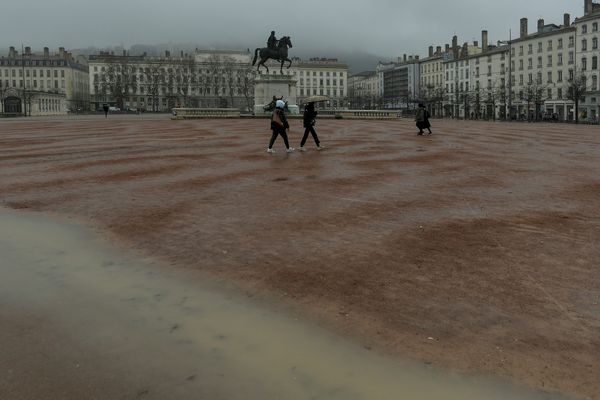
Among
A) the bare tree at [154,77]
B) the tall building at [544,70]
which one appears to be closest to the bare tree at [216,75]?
the bare tree at [154,77]

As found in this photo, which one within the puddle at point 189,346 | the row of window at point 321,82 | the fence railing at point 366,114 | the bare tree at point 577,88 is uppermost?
the row of window at point 321,82

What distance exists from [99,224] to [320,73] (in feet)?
590

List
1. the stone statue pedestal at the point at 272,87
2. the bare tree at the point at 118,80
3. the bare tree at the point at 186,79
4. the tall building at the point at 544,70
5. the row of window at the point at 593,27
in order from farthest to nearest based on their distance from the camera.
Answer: the bare tree at the point at 186,79
the bare tree at the point at 118,80
the tall building at the point at 544,70
the row of window at the point at 593,27
the stone statue pedestal at the point at 272,87

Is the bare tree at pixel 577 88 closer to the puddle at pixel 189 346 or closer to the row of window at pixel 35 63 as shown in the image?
the puddle at pixel 189 346

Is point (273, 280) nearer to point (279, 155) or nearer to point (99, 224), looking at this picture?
point (99, 224)

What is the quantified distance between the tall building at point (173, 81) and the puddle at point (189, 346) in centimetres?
15035

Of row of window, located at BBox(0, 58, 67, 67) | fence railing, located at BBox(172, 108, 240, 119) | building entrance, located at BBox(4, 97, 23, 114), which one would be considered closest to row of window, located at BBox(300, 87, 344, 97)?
row of window, located at BBox(0, 58, 67, 67)

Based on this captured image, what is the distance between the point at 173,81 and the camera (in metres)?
164

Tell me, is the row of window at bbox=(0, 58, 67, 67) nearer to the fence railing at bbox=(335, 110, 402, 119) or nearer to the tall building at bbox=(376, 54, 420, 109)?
the tall building at bbox=(376, 54, 420, 109)

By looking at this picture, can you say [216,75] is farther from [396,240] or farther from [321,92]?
[396,240]

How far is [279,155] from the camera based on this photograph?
19.2m

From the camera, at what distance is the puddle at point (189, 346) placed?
401 cm

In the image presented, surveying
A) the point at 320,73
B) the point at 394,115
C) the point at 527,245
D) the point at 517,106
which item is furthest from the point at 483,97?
the point at 527,245

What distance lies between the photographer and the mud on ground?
4914mm
